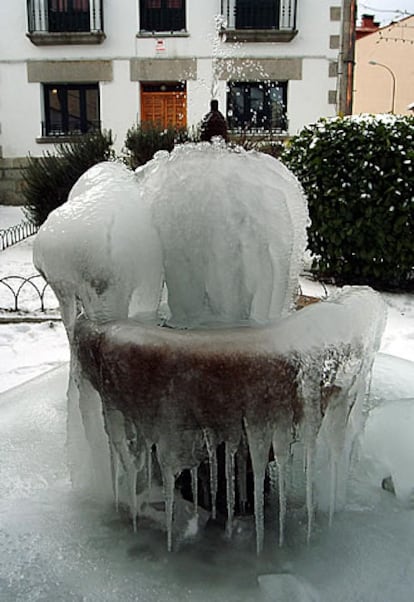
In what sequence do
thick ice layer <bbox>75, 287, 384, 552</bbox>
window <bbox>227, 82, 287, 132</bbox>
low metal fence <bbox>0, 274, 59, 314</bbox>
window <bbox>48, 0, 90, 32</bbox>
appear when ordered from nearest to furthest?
1. thick ice layer <bbox>75, 287, 384, 552</bbox>
2. low metal fence <bbox>0, 274, 59, 314</bbox>
3. window <bbox>48, 0, 90, 32</bbox>
4. window <bbox>227, 82, 287, 132</bbox>

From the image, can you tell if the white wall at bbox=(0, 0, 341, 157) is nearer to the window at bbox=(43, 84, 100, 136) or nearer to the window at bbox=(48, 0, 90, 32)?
the window at bbox=(43, 84, 100, 136)

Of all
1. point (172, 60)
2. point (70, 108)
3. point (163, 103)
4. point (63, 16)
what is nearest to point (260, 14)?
point (172, 60)

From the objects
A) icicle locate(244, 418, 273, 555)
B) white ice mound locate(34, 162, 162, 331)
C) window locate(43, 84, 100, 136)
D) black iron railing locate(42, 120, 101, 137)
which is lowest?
icicle locate(244, 418, 273, 555)

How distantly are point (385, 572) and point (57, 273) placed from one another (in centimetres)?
120

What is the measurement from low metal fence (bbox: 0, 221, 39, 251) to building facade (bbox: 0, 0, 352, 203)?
4.31m

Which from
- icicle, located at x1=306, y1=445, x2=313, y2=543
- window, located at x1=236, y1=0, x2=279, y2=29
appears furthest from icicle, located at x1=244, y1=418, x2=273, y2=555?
window, located at x1=236, y1=0, x2=279, y2=29

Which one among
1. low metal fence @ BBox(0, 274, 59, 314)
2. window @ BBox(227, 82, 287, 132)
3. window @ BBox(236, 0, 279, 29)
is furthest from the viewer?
window @ BBox(227, 82, 287, 132)

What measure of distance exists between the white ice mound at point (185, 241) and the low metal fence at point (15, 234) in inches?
268

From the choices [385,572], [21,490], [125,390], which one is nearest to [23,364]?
[21,490]

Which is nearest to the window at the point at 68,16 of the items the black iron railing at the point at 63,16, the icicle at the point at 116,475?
the black iron railing at the point at 63,16

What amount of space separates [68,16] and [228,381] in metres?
14.3

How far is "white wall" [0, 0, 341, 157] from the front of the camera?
13070 mm

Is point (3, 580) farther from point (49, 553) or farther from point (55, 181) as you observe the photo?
point (55, 181)

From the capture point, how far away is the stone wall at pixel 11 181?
13.5 m
